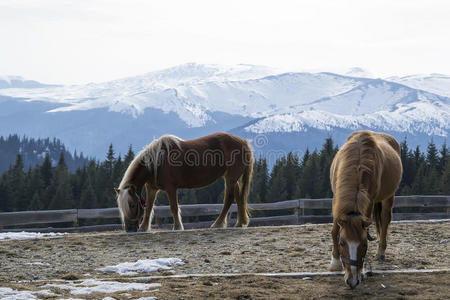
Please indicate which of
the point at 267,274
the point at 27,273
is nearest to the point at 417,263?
the point at 267,274

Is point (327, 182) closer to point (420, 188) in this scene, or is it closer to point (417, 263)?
point (420, 188)

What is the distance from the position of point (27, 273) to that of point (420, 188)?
48.5 m

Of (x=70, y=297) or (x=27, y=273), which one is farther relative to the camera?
(x=27, y=273)

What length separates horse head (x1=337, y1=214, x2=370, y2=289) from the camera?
217 inches

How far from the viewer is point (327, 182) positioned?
181ft

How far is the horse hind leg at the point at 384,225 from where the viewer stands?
24.7 ft

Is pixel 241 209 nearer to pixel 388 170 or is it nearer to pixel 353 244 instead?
pixel 388 170

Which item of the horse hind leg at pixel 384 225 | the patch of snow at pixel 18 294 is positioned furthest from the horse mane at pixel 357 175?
the patch of snow at pixel 18 294

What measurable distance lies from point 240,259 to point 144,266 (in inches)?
57.1

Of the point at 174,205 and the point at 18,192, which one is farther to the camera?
the point at 18,192


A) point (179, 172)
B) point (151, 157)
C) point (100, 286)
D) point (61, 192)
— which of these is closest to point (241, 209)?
point (179, 172)

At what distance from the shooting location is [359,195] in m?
5.80

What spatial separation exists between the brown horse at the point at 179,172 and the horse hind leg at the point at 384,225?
4279mm

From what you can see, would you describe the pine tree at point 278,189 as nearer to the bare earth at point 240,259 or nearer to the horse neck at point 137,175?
the bare earth at point 240,259
